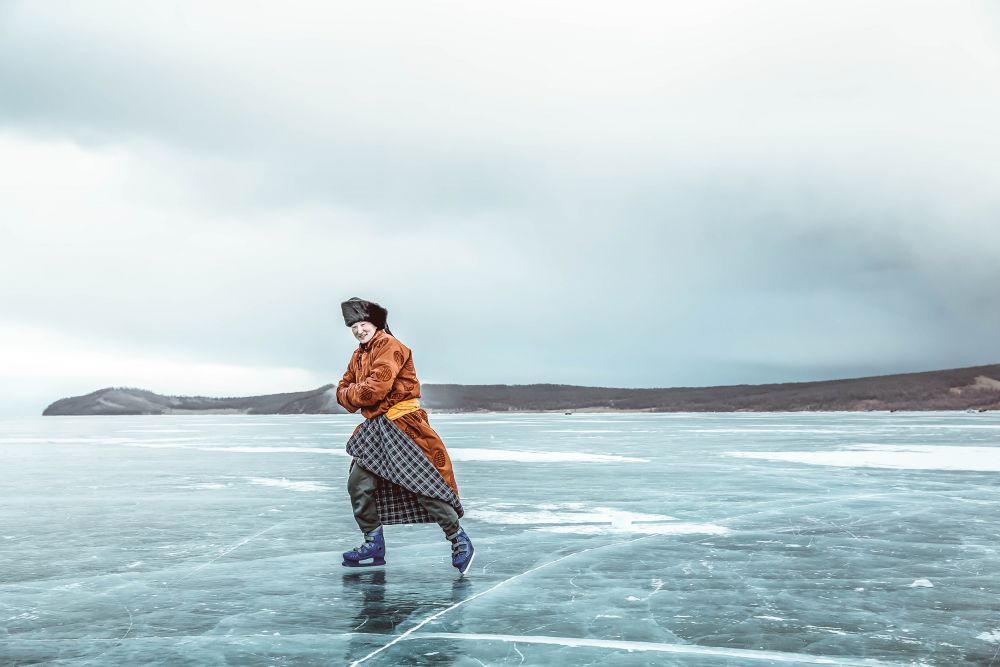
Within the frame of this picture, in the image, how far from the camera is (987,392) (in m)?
166

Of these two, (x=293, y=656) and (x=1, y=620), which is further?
(x=1, y=620)

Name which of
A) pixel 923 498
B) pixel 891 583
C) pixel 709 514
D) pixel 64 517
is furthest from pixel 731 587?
pixel 64 517

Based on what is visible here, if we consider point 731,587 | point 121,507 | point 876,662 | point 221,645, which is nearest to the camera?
point 876,662

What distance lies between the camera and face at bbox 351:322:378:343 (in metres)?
6.23

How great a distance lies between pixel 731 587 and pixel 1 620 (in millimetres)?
4259

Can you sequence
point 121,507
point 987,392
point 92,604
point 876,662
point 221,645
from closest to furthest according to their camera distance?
1. point 876,662
2. point 221,645
3. point 92,604
4. point 121,507
5. point 987,392

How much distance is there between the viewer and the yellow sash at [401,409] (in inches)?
244

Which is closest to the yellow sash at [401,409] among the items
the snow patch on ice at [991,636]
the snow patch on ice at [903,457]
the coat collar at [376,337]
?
the coat collar at [376,337]

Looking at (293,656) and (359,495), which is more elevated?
(359,495)

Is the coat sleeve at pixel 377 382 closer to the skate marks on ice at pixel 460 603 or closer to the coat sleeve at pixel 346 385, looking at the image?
the coat sleeve at pixel 346 385

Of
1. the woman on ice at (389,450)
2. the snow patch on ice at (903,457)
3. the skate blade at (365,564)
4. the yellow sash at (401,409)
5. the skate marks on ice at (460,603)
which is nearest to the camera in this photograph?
the skate marks on ice at (460,603)

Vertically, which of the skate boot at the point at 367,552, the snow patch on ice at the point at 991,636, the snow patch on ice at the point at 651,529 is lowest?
the snow patch on ice at the point at 991,636

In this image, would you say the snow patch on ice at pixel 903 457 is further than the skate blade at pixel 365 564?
Yes

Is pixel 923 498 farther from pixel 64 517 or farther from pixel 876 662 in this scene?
pixel 64 517
